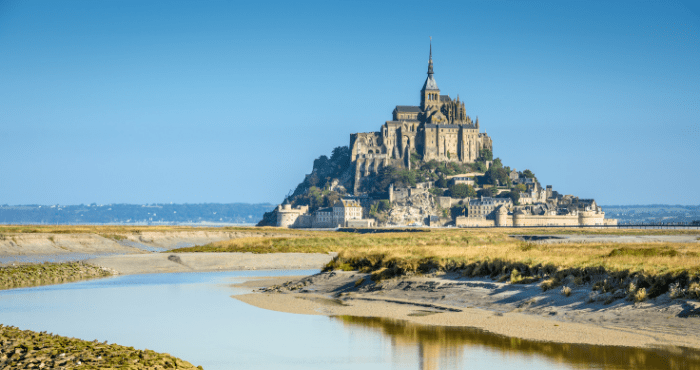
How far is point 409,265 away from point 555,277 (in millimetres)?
5366

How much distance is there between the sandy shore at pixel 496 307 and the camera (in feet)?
41.7

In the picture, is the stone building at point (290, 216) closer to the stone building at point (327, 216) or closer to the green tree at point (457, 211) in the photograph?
the stone building at point (327, 216)

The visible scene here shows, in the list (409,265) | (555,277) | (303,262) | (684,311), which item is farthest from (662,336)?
(303,262)

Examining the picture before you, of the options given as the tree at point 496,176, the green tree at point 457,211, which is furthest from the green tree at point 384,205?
the tree at point 496,176

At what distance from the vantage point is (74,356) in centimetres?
1035

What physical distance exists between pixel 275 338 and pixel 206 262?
20.5 m

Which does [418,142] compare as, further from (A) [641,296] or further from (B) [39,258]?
(A) [641,296]

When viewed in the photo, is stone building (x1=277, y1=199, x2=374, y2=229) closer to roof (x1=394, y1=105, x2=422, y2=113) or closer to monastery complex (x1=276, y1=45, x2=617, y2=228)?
monastery complex (x1=276, y1=45, x2=617, y2=228)

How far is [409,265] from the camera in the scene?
825 inches

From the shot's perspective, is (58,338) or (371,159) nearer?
(58,338)

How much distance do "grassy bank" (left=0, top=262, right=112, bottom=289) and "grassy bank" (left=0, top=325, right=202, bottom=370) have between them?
1283cm

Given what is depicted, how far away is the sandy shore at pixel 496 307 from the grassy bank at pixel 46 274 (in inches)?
328

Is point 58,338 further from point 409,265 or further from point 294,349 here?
point 409,265

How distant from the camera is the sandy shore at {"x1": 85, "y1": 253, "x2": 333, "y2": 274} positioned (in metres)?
31.5
